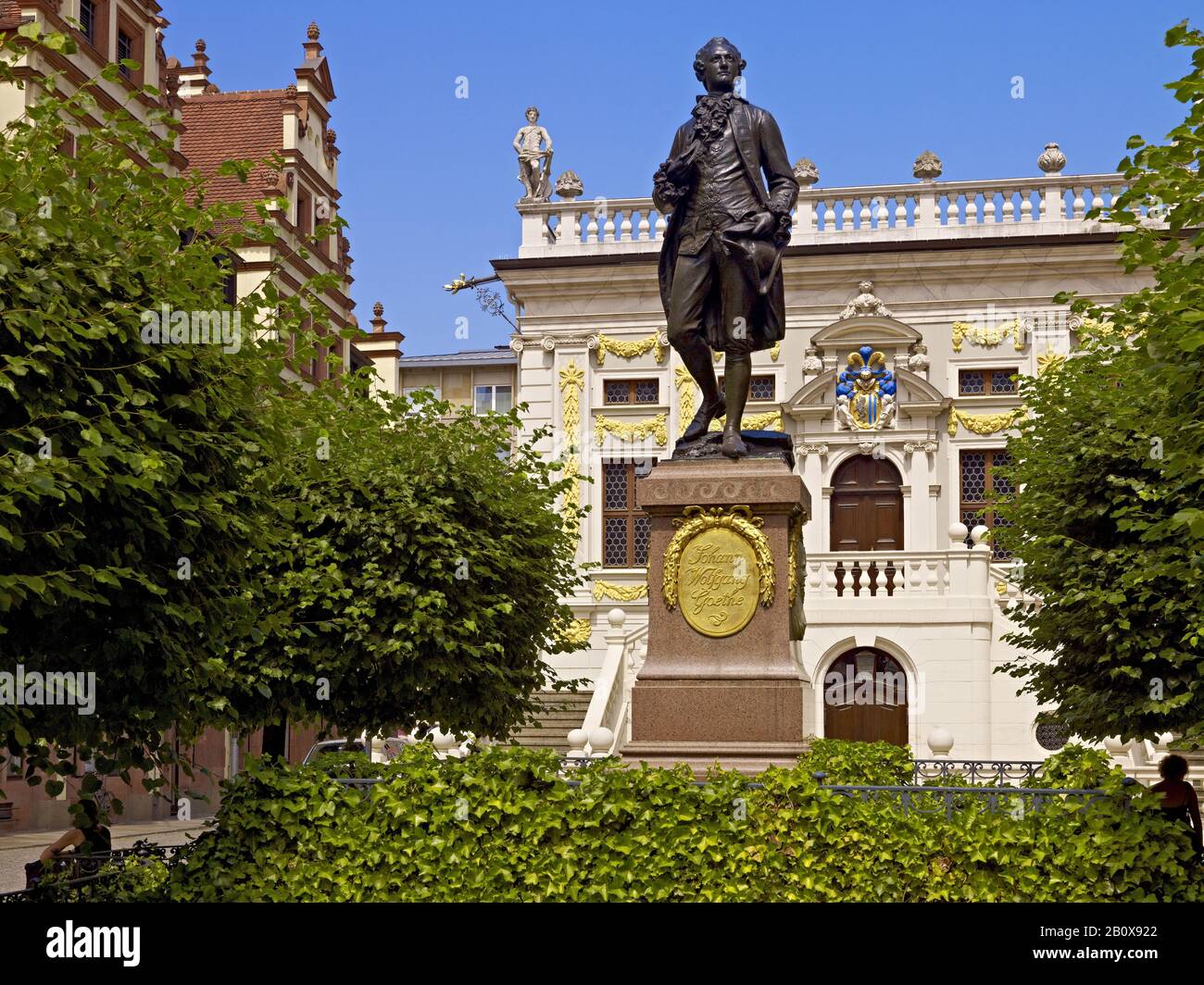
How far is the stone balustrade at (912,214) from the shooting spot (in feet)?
114

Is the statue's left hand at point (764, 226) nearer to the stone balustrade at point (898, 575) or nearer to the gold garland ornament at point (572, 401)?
the stone balustrade at point (898, 575)

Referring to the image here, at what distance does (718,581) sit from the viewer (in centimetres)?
1112

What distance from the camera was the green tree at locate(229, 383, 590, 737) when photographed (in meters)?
18.3

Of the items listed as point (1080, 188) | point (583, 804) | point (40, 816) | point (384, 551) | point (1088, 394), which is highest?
point (1080, 188)

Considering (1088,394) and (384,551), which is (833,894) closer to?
(384,551)

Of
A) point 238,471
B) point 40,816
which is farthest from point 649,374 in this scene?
point 238,471

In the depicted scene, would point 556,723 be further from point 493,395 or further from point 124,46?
point 493,395

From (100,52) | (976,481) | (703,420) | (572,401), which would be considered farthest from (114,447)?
(976,481)

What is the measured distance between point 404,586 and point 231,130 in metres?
27.3

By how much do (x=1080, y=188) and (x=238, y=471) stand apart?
27.9 metres

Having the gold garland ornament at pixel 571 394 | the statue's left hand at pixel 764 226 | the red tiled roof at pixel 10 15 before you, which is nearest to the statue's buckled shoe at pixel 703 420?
the statue's left hand at pixel 764 226

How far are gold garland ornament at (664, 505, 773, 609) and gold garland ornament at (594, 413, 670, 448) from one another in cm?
2436

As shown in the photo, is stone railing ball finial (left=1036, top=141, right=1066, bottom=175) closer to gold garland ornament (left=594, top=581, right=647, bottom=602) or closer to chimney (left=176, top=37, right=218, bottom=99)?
gold garland ornament (left=594, top=581, right=647, bottom=602)

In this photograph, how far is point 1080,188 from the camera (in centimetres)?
3456
